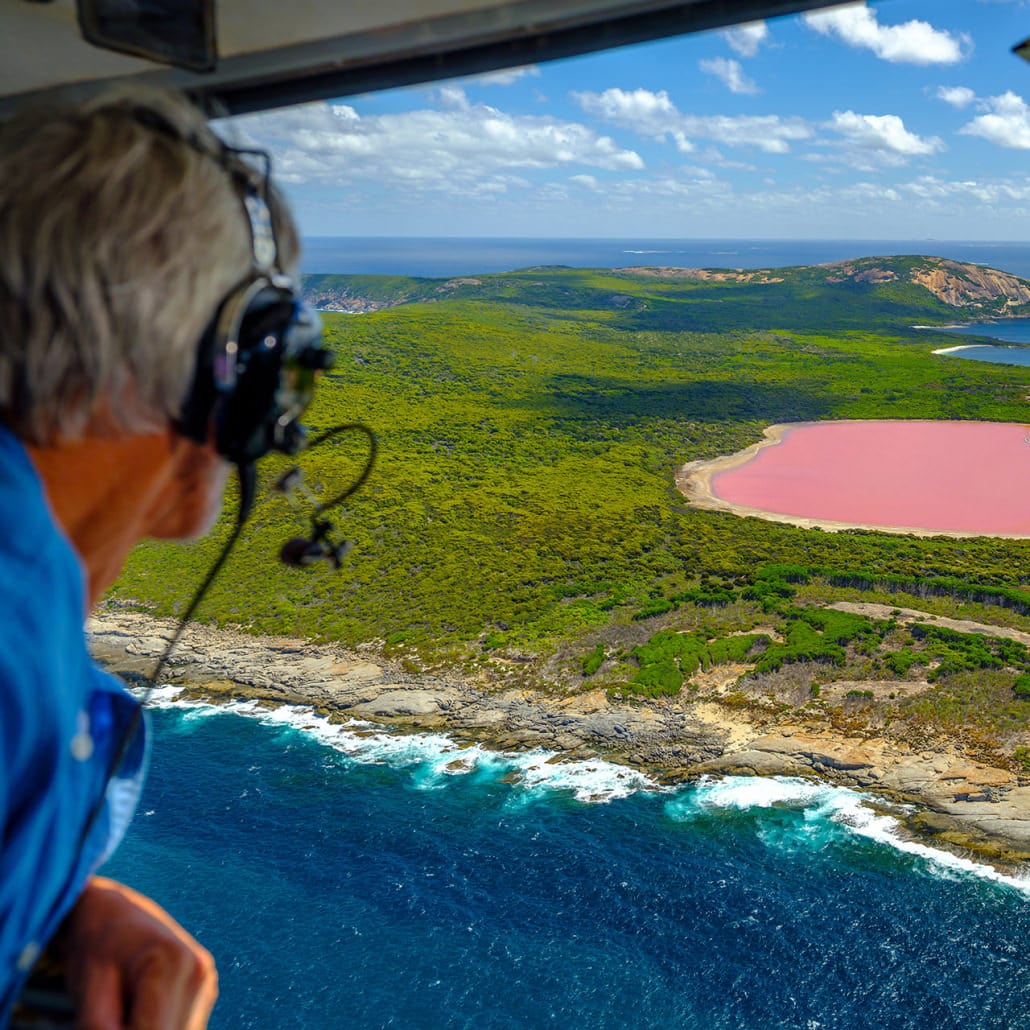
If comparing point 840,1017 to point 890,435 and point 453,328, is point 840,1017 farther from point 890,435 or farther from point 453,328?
point 453,328

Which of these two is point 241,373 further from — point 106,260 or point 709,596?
point 709,596

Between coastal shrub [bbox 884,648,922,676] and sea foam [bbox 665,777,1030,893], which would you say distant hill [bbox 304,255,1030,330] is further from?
sea foam [bbox 665,777,1030,893]

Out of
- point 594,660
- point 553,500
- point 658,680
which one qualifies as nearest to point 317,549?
point 658,680

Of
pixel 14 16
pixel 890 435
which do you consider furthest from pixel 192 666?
pixel 890 435

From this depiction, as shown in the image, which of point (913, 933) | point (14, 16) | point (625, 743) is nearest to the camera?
point (14, 16)

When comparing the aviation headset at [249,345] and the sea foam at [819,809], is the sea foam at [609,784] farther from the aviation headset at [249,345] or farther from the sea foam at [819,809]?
the aviation headset at [249,345]

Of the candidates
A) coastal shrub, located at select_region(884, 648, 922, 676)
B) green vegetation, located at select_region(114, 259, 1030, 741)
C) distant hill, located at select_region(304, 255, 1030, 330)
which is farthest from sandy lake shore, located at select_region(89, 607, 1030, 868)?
distant hill, located at select_region(304, 255, 1030, 330)
